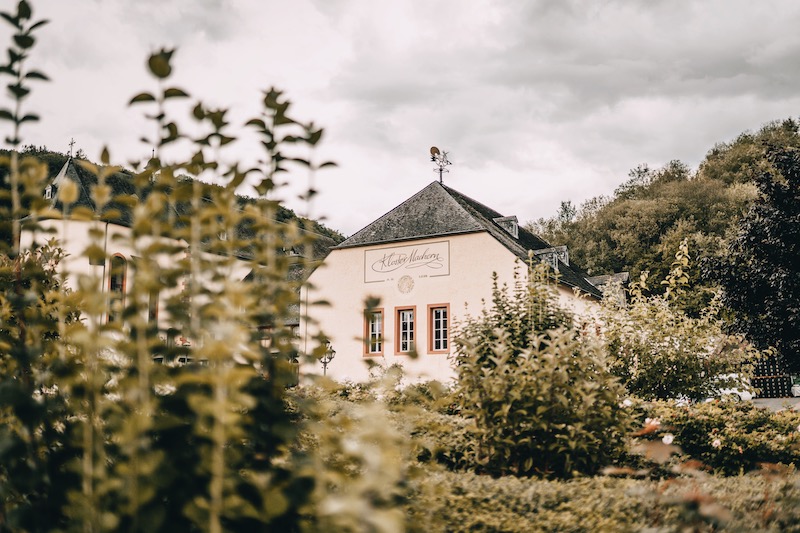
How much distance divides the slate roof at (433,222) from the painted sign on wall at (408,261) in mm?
417

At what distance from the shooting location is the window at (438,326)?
2602 centimetres

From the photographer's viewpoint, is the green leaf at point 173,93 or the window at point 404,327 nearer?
the green leaf at point 173,93

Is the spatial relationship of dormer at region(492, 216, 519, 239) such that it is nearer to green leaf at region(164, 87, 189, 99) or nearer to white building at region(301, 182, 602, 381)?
white building at region(301, 182, 602, 381)

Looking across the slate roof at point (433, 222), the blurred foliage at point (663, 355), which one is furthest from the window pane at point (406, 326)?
the blurred foliage at point (663, 355)

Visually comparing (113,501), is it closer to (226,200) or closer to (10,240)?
(226,200)

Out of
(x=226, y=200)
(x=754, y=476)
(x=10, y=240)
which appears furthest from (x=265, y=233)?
(x=754, y=476)

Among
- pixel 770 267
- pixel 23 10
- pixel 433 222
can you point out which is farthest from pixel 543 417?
pixel 433 222

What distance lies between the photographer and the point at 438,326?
26.4 m

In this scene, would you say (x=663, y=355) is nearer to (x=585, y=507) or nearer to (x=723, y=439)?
(x=723, y=439)

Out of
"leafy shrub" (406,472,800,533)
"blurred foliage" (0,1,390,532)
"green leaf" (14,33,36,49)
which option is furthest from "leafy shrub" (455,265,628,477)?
"green leaf" (14,33,36,49)

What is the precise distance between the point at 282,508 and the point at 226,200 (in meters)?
0.97

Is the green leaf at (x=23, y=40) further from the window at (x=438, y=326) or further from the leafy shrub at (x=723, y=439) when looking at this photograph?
the window at (x=438, y=326)

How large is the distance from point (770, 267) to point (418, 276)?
12998 millimetres

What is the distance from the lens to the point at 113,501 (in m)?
2.05
